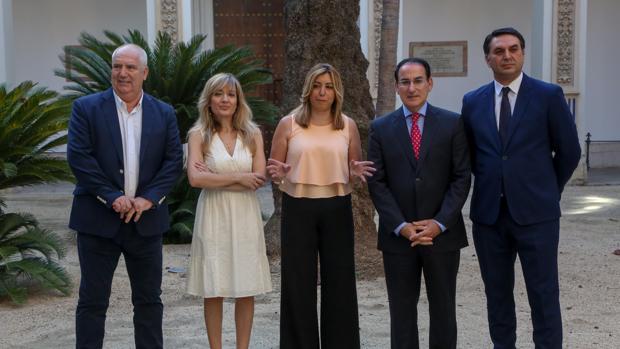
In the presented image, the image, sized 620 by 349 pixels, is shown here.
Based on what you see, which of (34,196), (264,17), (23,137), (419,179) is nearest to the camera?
(419,179)

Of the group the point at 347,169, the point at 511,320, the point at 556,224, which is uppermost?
the point at 347,169

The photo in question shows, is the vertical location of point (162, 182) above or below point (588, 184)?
above

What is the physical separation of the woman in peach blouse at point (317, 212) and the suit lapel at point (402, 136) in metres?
0.30

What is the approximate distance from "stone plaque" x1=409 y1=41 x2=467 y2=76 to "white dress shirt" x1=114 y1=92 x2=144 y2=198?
12.4 metres

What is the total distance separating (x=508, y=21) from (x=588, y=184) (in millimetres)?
3825

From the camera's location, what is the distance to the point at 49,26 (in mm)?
16750

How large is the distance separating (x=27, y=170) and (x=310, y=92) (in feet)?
11.6

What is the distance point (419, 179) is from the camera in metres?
4.73

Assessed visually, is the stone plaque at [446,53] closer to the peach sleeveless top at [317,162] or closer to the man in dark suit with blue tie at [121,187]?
the peach sleeveless top at [317,162]

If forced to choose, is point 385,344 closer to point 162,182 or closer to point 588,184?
point 162,182

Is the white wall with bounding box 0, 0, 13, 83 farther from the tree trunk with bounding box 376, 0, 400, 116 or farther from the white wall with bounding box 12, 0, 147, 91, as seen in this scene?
the tree trunk with bounding box 376, 0, 400, 116

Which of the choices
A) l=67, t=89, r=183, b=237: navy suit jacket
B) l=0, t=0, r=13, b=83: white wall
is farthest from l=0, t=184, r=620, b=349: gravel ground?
l=0, t=0, r=13, b=83: white wall

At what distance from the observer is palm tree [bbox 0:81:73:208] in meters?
7.23

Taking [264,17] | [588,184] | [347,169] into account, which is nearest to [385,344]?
[347,169]
